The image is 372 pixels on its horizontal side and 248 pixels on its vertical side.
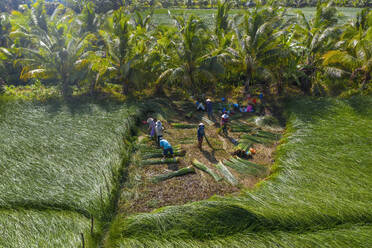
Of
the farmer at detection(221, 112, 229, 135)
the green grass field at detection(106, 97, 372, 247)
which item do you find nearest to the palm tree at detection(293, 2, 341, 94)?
the farmer at detection(221, 112, 229, 135)

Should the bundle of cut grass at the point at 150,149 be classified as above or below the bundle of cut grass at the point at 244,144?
above

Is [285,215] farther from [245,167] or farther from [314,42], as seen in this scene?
[314,42]

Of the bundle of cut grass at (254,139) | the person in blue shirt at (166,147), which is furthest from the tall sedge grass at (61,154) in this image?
the bundle of cut grass at (254,139)

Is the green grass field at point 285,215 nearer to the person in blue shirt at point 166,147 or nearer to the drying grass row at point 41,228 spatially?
the drying grass row at point 41,228

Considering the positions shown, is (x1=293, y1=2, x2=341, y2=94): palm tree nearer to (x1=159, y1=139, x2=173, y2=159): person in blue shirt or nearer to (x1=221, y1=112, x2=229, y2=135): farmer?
(x1=221, y1=112, x2=229, y2=135): farmer

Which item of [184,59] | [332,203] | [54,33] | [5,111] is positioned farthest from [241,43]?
[5,111]
